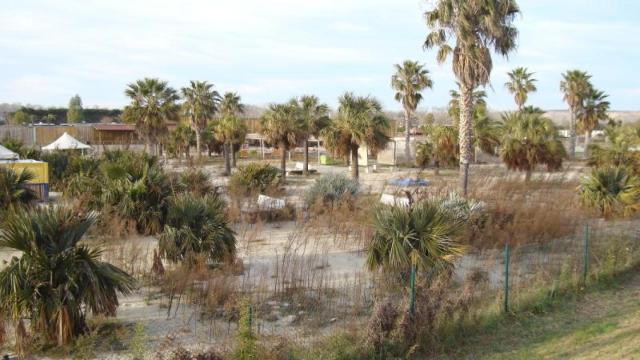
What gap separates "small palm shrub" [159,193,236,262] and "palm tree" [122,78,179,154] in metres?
31.0

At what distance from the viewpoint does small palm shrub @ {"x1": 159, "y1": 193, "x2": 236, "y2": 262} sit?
11320mm

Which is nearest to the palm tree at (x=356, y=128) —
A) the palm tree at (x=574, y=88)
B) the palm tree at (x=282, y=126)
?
the palm tree at (x=282, y=126)

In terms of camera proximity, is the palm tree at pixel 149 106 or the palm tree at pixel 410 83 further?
the palm tree at pixel 410 83

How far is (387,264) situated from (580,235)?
8232mm

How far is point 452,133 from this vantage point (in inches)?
1547

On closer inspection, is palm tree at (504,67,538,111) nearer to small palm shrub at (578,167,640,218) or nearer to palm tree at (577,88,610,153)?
palm tree at (577,88,610,153)

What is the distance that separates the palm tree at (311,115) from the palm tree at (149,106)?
30.2ft

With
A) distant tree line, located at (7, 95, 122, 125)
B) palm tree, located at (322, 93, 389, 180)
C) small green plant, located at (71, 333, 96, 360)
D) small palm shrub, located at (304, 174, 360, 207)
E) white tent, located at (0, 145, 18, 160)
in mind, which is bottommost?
small green plant, located at (71, 333, 96, 360)

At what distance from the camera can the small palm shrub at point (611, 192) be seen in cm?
1892

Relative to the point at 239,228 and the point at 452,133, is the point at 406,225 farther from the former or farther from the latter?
the point at 452,133

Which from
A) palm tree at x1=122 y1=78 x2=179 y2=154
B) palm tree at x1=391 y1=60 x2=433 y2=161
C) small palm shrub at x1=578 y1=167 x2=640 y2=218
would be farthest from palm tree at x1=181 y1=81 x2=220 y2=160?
small palm shrub at x1=578 y1=167 x2=640 y2=218

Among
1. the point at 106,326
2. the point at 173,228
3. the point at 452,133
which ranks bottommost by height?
the point at 106,326

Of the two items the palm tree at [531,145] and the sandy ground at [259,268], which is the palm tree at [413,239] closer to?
the sandy ground at [259,268]

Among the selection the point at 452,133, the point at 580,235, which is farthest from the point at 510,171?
the point at 580,235
